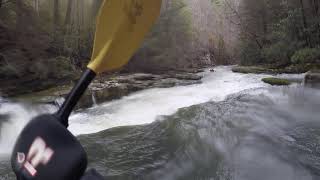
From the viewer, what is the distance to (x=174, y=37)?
1688cm

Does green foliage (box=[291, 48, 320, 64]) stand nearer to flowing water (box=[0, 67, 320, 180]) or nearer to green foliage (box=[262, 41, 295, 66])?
green foliage (box=[262, 41, 295, 66])

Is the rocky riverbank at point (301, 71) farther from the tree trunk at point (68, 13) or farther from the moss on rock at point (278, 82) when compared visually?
the tree trunk at point (68, 13)

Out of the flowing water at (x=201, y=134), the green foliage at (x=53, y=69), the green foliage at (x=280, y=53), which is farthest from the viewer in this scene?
the green foliage at (x=280, y=53)

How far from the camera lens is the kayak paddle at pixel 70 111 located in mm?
471

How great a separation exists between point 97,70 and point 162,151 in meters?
4.15

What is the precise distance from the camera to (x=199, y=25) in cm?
2006

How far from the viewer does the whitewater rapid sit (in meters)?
6.02

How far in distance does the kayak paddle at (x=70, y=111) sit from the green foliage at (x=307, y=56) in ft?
37.3

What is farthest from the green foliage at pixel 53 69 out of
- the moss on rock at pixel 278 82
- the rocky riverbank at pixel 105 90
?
the moss on rock at pixel 278 82

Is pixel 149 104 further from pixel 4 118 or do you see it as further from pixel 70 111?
pixel 70 111

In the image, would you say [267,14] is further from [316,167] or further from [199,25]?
[316,167]

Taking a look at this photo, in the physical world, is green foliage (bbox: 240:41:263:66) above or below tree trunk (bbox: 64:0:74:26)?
Result: below

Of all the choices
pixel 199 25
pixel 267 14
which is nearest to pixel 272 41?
pixel 267 14

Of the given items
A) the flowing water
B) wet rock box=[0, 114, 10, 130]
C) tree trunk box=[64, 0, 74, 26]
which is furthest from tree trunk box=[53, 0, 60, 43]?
wet rock box=[0, 114, 10, 130]
